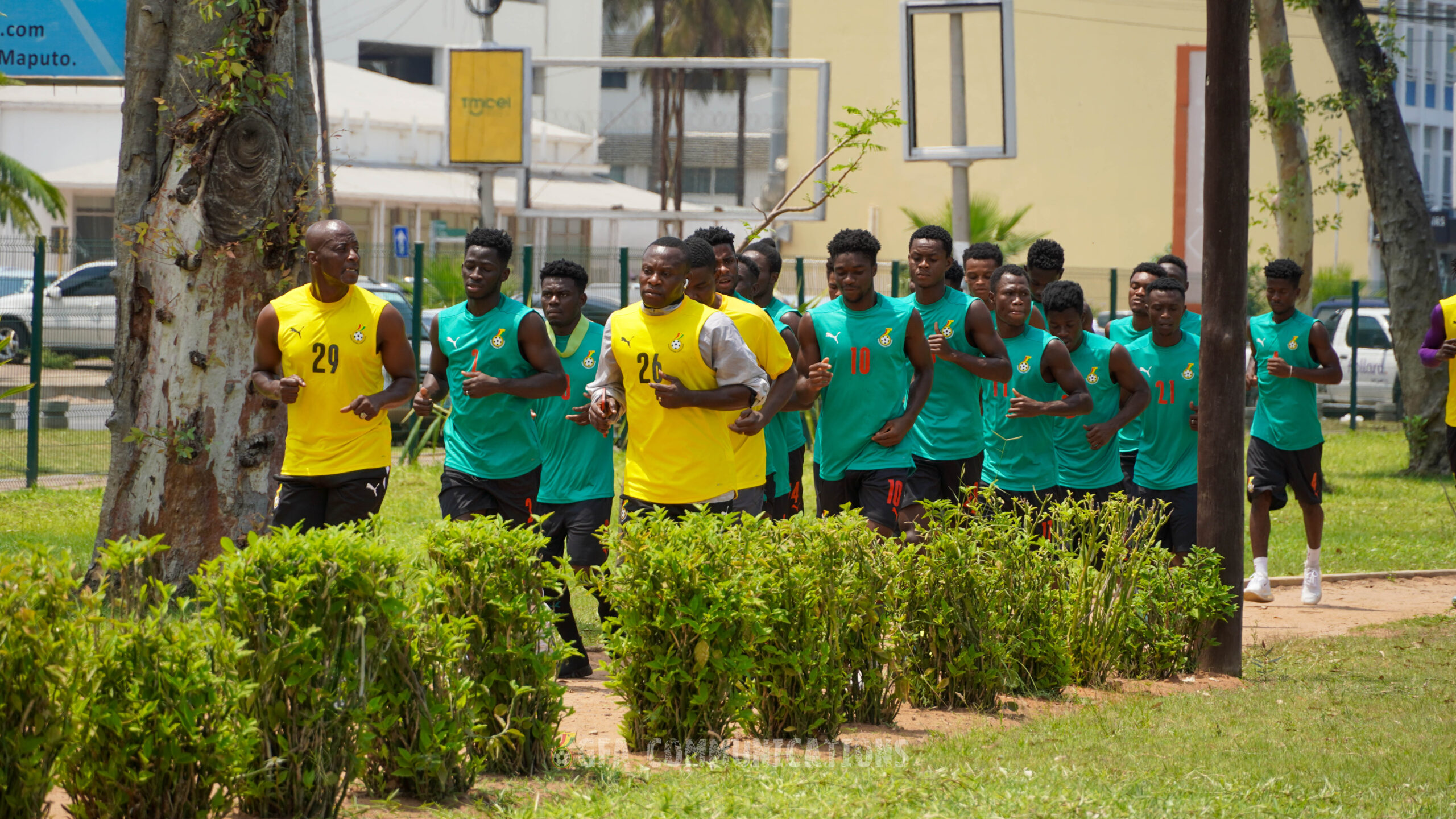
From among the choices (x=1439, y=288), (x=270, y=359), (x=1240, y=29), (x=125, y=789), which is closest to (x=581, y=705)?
(x=270, y=359)

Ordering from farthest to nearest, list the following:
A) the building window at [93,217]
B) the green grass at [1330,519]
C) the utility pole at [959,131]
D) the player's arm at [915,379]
Result: the building window at [93,217]
the utility pole at [959,131]
the green grass at [1330,519]
the player's arm at [915,379]

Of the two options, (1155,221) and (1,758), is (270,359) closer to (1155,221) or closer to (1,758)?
(1,758)

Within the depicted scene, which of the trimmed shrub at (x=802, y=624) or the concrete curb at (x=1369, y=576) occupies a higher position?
the trimmed shrub at (x=802, y=624)

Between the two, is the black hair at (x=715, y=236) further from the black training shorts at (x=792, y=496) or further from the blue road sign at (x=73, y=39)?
the blue road sign at (x=73, y=39)

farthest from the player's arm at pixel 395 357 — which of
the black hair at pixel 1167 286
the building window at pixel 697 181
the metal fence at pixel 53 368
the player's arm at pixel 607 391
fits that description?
the building window at pixel 697 181

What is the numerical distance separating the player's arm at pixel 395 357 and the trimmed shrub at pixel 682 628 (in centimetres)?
169

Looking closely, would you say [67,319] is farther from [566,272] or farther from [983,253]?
[983,253]

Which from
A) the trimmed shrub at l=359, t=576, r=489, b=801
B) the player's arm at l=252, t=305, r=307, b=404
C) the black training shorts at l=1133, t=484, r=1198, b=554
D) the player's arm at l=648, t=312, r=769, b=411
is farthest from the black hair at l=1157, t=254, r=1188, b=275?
the trimmed shrub at l=359, t=576, r=489, b=801

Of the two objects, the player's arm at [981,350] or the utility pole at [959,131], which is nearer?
the player's arm at [981,350]

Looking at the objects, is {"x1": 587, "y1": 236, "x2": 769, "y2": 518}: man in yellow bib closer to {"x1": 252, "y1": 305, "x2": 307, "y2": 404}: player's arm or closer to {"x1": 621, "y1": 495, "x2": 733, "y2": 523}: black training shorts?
{"x1": 621, "y1": 495, "x2": 733, "y2": 523}: black training shorts

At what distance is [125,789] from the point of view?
3943mm

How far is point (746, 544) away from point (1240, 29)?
3.64m

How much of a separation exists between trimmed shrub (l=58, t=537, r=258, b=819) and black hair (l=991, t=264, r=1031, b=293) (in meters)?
5.32

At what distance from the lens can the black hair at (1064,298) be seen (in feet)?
28.5
